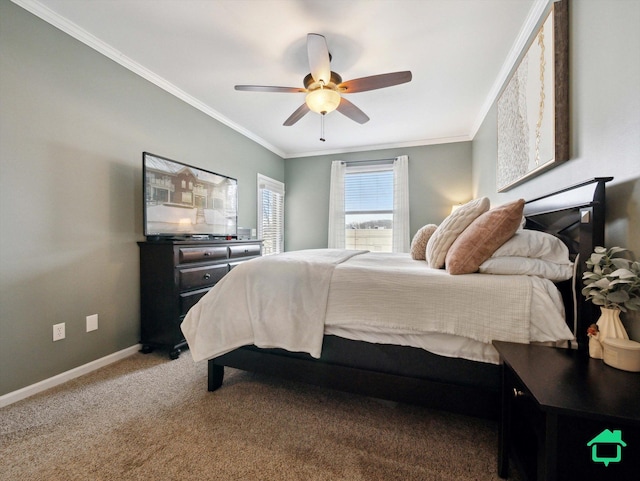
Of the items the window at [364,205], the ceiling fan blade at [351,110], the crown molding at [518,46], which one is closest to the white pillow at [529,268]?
the crown molding at [518,46]

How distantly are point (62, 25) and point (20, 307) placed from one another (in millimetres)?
1996

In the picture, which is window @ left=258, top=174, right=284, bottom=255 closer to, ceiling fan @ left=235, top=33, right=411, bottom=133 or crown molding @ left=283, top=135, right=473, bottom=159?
crown molding @ left=283, top=135, right=473, bottom=159

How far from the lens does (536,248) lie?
54.0 inches

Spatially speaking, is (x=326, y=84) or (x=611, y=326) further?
(x=326, y=84)

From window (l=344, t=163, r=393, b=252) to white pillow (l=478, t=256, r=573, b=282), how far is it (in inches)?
129

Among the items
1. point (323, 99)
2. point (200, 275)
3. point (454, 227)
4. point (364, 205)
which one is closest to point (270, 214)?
point (364, 205)

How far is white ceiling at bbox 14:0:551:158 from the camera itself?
1.85 metres

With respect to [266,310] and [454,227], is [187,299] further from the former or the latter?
[454,227]

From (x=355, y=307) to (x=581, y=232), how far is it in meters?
1.11

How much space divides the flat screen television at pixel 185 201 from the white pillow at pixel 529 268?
2.59 m

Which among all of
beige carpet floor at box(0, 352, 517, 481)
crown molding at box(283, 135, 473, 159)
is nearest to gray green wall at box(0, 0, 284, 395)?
beige carpet floor at box(0, 352, 517, 481)

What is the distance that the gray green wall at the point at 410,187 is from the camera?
4.24 m

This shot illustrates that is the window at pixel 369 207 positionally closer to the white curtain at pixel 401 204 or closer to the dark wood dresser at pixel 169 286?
the white curtain at pixel 401 204

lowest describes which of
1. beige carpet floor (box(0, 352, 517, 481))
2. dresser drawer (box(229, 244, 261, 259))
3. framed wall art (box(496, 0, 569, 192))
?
beige carpet floor (box(0, 352, 517, 481))
